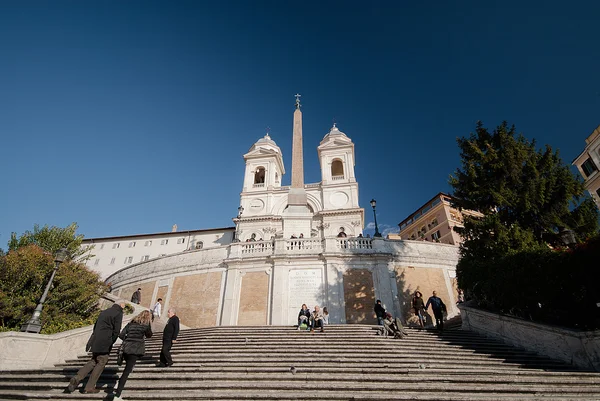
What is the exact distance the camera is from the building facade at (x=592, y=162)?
30672 millimetres

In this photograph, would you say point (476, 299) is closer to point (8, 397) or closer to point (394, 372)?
point (394, 372)

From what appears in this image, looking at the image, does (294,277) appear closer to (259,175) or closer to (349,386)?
(349,386)

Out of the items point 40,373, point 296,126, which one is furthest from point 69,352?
point 296,126

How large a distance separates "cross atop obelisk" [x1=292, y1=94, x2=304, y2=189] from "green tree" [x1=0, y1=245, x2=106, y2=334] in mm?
13476

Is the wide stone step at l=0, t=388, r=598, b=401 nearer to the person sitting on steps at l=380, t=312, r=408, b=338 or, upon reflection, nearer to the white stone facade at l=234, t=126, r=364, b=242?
the person sitting on steps at l=380, t=312, r=408, b=338

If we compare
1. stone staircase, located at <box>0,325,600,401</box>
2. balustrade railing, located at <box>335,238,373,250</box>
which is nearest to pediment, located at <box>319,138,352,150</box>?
balustrade railing, located at <box>335,238,373,250</box>

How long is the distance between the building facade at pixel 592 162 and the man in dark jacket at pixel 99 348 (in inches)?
1550

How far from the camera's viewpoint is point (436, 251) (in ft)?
64.7

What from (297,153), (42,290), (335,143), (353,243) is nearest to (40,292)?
(42,290)

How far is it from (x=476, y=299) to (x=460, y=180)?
5093mm

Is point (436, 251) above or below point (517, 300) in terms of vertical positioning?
above

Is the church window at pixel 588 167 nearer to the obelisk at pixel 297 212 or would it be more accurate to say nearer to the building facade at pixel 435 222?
the building facade at pixel 435 222

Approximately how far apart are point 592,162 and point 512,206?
29.0m

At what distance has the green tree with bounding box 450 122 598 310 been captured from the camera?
37.4 ft
